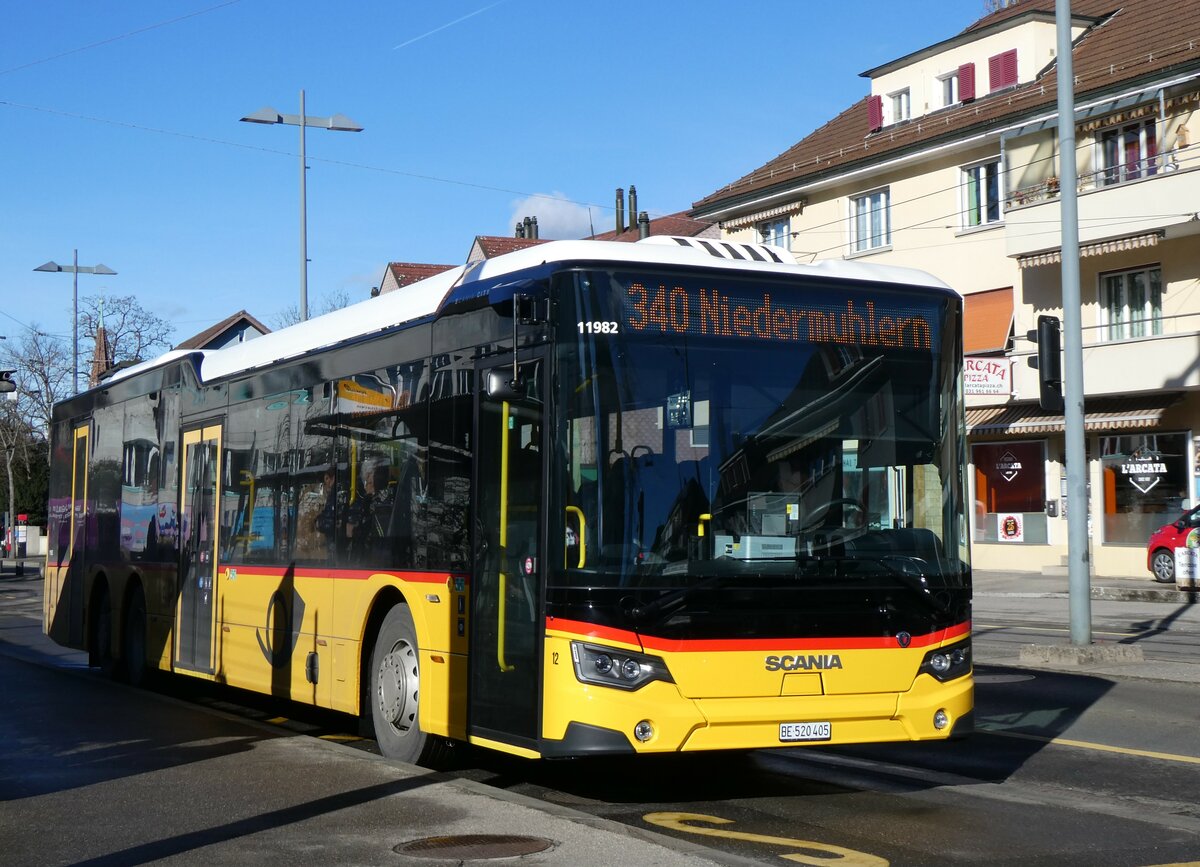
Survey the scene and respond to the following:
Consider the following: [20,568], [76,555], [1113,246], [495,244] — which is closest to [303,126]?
[76,555]

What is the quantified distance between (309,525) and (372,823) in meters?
4.50

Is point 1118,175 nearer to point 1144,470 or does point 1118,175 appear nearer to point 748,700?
point 1144,470

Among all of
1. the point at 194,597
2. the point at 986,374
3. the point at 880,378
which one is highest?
the point at 986,374

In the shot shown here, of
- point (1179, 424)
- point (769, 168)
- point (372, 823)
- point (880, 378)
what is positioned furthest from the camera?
point (769, 168)

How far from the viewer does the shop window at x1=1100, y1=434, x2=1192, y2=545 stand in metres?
32.3

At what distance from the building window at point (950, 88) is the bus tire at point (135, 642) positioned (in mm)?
29074

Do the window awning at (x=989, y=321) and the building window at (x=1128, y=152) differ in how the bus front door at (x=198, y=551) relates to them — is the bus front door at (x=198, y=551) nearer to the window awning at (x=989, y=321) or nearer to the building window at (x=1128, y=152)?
the building window at (x=1128, y=152)

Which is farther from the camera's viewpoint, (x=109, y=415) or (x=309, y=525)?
(x=109, y=415)

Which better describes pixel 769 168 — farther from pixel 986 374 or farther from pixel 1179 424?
pixel 1179 424

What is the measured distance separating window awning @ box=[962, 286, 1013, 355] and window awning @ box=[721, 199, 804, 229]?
719 centimetres

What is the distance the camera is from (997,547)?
36.9 meters

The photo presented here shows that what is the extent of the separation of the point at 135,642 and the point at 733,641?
390 inches

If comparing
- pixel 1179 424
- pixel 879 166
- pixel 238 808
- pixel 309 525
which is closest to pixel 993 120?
pixel 879 166

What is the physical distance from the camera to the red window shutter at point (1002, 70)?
37812mm
